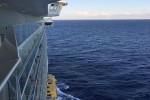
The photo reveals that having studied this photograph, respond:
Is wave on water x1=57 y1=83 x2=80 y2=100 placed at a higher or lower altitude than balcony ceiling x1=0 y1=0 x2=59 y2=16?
lower

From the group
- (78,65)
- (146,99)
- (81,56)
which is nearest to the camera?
(146,99)

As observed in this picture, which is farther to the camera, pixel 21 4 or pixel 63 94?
pixel 63 94

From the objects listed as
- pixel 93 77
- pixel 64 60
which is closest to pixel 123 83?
pixel 93 77

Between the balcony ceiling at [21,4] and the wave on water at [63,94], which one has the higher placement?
the balcony ceiling at [21,4]

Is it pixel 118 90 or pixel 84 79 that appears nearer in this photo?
pixel 118 90

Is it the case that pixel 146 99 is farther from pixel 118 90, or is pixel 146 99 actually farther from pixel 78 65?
pixel 78 65

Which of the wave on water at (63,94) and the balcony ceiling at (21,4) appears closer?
the balcony ceiling at (21,4)

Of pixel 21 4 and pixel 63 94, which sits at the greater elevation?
pixel 21 4

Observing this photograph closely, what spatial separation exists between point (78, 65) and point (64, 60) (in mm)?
8290

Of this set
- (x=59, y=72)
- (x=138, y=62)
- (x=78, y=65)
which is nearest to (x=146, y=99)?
(x=59, y=72)

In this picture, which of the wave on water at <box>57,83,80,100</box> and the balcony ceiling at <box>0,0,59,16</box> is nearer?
the balcony ceiling at <box>0,0,59,16</box>

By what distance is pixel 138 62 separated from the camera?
6900cm

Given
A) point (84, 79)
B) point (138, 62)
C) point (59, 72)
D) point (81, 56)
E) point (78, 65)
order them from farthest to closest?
point (81, 56) < point (138, 62) < point (78, 65) < point (59, 72) < point (84, 79)

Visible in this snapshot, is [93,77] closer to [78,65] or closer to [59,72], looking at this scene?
[59,72]
